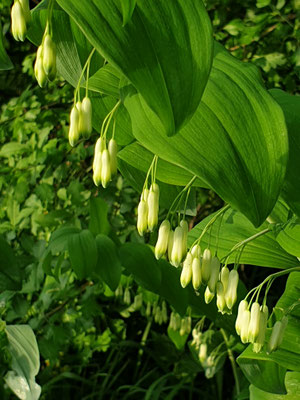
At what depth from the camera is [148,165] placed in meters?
0.93

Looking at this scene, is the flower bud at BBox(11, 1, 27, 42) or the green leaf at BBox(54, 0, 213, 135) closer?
A: the green leaf at BBox(54, 0, 213, 135)

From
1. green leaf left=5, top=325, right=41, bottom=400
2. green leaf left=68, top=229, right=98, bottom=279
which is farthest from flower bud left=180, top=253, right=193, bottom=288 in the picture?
green leaf left=5, top=325, right=41, bottom=400

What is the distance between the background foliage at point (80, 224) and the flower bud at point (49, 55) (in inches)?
51.2

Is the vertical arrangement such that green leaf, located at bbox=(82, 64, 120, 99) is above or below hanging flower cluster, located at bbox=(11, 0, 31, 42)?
below

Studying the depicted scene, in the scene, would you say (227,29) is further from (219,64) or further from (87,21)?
(87,21)

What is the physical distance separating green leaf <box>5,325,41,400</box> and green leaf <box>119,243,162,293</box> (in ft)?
1.04

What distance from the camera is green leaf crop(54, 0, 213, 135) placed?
→ 529mm

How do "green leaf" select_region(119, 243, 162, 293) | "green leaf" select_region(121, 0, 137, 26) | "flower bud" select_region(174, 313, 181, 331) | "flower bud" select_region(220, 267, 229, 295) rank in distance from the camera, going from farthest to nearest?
"flower bud" select_region(174, 313, 181, 331), "green leaf" select_region(119, 243, 162, 293), "flower bud" select_region(220, 267, 229, 295), "green leaf" select_region(121, 0, 137, 26)

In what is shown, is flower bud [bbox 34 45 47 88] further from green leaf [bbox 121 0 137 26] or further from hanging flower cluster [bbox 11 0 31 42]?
green leaf [bbox 121 0 137 26]

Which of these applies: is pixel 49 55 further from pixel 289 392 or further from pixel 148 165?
pixel 289 392

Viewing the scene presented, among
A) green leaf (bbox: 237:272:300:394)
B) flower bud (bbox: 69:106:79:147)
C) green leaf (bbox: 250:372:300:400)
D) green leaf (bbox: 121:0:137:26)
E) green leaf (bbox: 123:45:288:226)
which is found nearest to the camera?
green leaf (bbox: 121:0:137:26)

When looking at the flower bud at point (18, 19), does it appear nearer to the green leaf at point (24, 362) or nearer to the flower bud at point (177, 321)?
the green leaf at point (24, 362)

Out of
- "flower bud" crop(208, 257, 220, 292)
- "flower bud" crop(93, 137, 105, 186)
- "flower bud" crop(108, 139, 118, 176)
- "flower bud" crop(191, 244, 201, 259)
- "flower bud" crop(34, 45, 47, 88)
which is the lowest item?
"flower bud" crop(208, 257, 220, 292)

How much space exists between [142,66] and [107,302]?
2.53m
